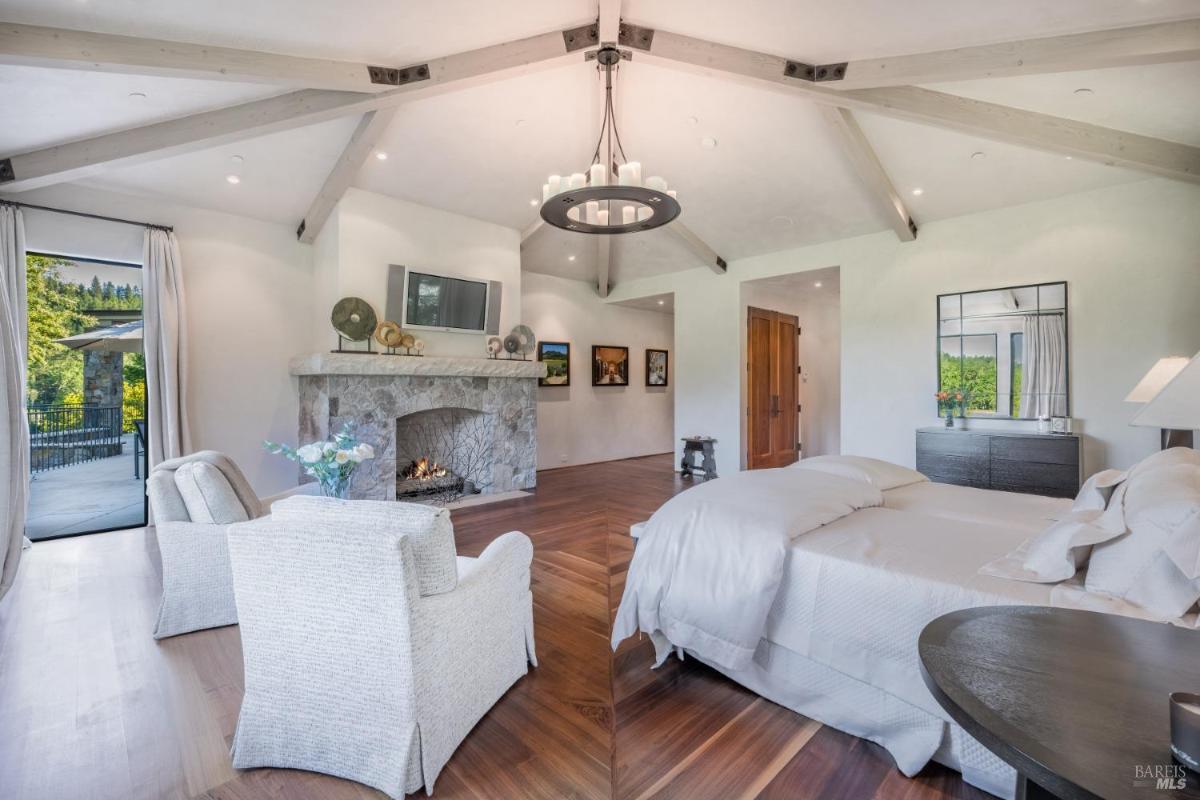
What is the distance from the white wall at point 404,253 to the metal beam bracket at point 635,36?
3.00 metres

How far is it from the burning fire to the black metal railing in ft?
8.57

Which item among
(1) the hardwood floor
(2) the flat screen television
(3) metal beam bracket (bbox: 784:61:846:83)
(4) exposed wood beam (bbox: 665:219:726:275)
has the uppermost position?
(3) metal beam bracket (bbox: 784:61:846:83)

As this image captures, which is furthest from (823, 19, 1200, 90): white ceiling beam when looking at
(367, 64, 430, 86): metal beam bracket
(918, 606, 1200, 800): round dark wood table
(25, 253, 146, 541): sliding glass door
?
(25, 253, 146, 541): sliding glass door

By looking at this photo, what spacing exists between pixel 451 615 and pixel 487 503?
13.4 ft

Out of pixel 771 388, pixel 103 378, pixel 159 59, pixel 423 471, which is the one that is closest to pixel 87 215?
pixel 103 378

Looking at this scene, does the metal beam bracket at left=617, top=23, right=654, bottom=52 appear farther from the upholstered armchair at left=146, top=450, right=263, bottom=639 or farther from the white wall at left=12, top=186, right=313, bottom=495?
the white wall at left=12, top=186, right=313, bottom=495

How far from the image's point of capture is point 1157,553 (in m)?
1.45

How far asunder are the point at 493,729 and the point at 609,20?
3.90 m

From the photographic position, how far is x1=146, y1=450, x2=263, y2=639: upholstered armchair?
2.61 meters

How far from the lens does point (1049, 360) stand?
4.78 metres

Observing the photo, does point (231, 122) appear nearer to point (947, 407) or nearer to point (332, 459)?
point (332, 459)

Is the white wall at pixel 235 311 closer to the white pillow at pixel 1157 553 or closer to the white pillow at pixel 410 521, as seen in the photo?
the white pillow at pixel 410 521

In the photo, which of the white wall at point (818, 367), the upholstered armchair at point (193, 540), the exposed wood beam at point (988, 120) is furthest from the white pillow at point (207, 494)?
the white wall at point (818, 367)

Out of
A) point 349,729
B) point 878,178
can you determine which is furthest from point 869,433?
point 349,729
